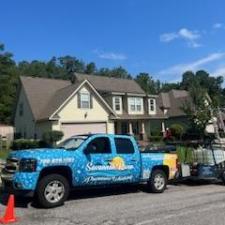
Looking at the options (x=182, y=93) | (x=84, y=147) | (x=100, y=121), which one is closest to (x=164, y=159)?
(x=84, y=147)

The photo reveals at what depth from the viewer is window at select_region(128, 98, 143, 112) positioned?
4775 centimetres

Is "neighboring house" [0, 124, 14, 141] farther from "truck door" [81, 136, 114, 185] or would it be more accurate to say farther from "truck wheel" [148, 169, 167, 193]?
"truck door" [81, 136, 114, 185]

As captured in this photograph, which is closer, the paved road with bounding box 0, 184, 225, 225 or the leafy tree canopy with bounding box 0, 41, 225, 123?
the paved road with bounding box 0, 184, 225, 225

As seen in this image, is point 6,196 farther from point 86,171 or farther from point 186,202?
point 186,202

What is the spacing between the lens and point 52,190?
37.0ft

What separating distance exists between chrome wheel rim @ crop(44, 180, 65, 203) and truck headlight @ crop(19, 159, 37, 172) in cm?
59

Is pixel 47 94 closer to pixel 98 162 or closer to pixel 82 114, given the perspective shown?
pixel 82 114

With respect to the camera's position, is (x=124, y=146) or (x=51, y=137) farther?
(x=51, y=137)

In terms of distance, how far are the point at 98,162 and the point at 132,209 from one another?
1850mm

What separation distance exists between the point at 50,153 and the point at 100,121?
28.8 metres

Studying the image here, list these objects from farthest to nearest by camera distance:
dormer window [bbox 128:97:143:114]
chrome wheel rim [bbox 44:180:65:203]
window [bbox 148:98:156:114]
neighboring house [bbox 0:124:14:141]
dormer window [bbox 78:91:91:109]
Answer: window [bbox 148:98:156:114], dormer window [bbox 128:97:143:114], neighboring house [bbox 0:124:14:141], dormer window [bbox 78:91:91:109], chrome wheel rim [bbox 44:180:65:203]

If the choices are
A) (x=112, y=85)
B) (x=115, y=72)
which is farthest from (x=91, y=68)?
(x=112, y=85)

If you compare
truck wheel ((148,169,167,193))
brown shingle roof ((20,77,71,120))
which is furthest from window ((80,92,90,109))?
truck wheel ((148,169,167,193))

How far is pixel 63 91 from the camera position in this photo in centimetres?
4012
